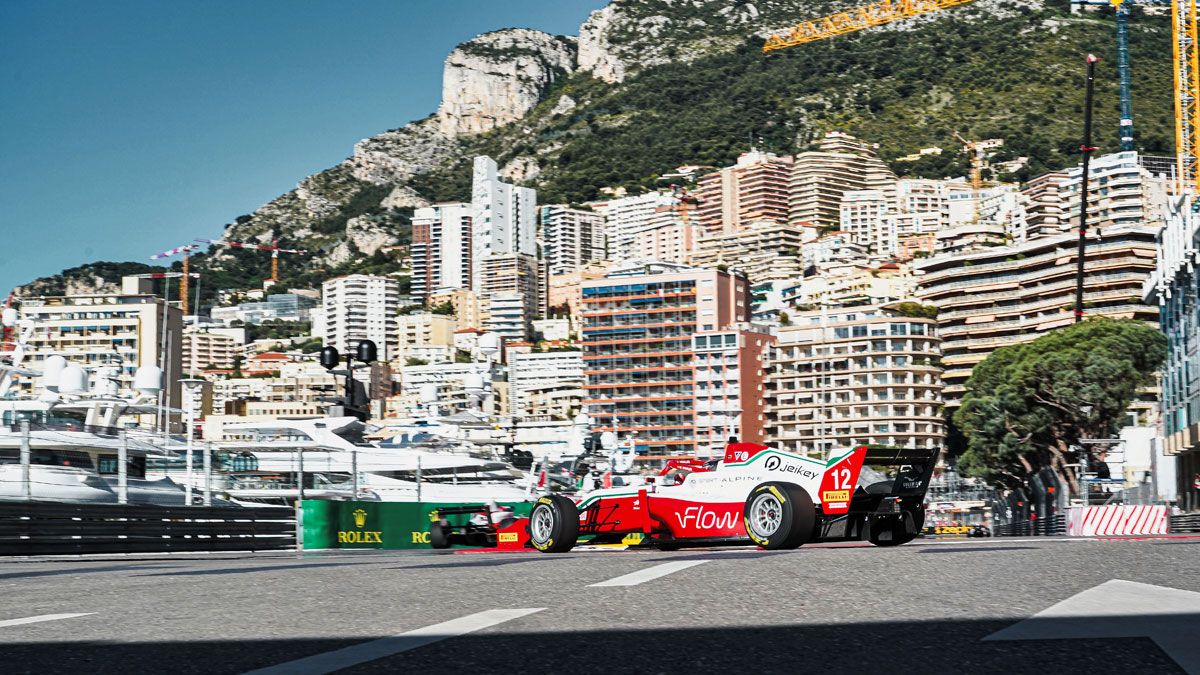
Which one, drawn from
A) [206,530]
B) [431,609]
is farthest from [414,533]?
[431,609]

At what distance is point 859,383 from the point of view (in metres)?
148

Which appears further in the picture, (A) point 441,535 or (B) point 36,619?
(A) point 441,535

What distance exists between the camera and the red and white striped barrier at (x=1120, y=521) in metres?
31.4

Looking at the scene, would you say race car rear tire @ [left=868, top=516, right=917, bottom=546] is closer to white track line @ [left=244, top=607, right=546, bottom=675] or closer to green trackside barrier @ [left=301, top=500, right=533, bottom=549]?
green trackside barrier @ [left=301, top=500, right=533, bottom=549]

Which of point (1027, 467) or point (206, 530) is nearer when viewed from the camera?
point (206, 530)

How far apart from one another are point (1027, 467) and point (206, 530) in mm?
52676

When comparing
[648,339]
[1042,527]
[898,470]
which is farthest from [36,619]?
[648,339]

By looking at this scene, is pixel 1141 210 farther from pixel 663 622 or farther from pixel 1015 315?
pixel 663 622

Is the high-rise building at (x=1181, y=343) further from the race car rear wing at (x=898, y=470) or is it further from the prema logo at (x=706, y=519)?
the prema logo at (x=706, y=519)

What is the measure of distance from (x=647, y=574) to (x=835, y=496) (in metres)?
6.72

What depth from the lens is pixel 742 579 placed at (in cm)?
797

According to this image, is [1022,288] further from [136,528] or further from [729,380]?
[136,528]

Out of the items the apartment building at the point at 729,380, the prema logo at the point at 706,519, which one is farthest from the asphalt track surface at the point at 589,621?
the apartment building at the point at 729,380

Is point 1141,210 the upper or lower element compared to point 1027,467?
upper
